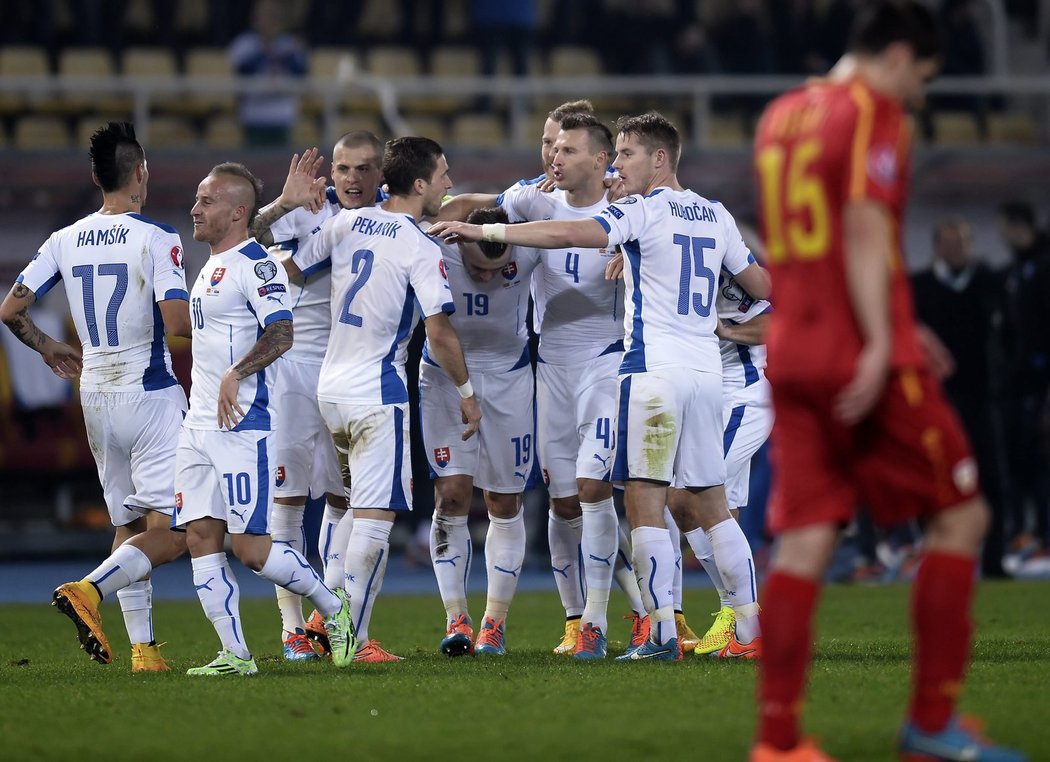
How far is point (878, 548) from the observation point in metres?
13.3

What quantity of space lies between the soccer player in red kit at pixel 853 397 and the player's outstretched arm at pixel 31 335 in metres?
4.18

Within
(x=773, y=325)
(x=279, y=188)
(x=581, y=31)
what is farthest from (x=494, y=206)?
(x=581, y=31)

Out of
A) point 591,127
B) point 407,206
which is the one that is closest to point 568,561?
point 407,206

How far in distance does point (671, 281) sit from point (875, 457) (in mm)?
2852

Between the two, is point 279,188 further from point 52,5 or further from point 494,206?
point 494,206

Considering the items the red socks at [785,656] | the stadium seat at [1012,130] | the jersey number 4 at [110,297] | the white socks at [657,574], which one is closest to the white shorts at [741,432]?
the white socks at [657,574]

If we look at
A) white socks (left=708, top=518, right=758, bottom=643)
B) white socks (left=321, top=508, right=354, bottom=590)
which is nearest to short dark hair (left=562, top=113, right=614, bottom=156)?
white socks (left=708, top=518, right=758, bottom=643)

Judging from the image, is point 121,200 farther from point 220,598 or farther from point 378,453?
point 220,598

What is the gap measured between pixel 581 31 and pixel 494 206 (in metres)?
12.6

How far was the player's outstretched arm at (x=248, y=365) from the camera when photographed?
21.3 ft

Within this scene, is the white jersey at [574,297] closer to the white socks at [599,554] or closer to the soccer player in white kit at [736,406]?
the soccer player in white kit at [736,406]

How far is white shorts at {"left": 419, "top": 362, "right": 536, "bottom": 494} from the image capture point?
307 inches

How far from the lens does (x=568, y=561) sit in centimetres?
796

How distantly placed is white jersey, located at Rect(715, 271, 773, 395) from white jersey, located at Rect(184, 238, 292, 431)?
2.38m
